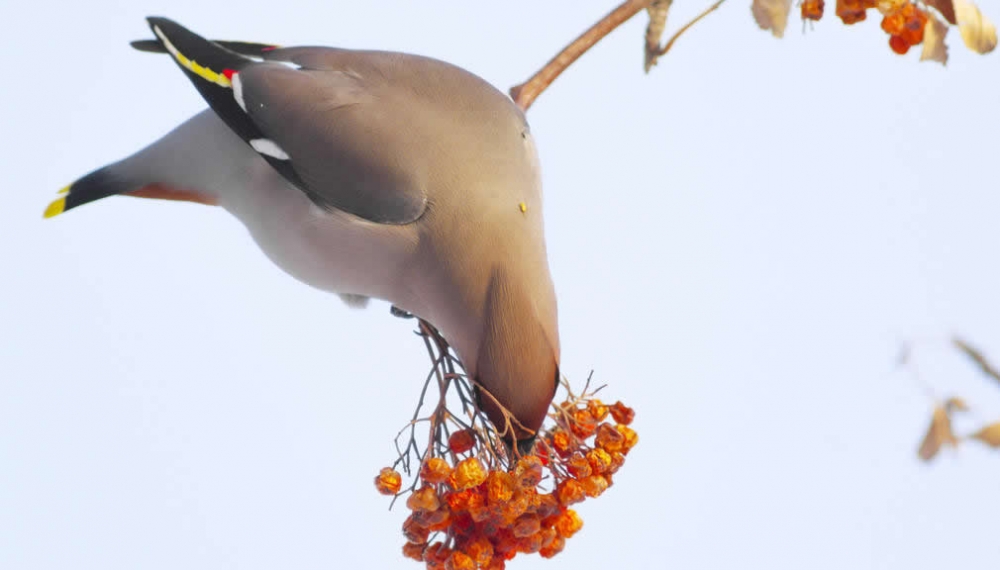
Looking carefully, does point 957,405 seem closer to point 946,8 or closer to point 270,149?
point 946,8

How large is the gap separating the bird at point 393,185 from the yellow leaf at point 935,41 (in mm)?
731

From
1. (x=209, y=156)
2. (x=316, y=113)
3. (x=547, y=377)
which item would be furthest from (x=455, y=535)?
(x=209, y=156)

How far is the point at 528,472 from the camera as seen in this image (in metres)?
1.72

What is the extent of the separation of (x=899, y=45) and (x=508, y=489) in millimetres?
1011

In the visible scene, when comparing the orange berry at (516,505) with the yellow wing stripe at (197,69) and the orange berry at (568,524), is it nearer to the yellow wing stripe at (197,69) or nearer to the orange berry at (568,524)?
the orange berry at (568,524)

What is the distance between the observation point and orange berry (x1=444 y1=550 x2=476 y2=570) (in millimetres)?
1787

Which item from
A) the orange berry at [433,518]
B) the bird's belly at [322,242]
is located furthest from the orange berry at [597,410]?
the bird's belly at [322,242]

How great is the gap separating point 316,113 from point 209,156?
0.38 metres

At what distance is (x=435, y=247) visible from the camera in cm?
209

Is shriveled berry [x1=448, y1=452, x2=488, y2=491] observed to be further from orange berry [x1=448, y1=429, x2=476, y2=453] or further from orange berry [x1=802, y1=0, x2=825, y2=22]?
orange berry [x1=802, y1=0, x2=825, y2=22]

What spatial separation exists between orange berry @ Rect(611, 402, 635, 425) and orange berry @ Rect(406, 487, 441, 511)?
0.36 meters

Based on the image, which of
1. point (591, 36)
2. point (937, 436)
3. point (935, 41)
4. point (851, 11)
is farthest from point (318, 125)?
point (937, 436)

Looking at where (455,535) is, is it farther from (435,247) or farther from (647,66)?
(647,66)

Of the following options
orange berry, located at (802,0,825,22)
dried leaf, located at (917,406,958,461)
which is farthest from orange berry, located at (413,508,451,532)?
orange berry, located at (802,0,825,22)
